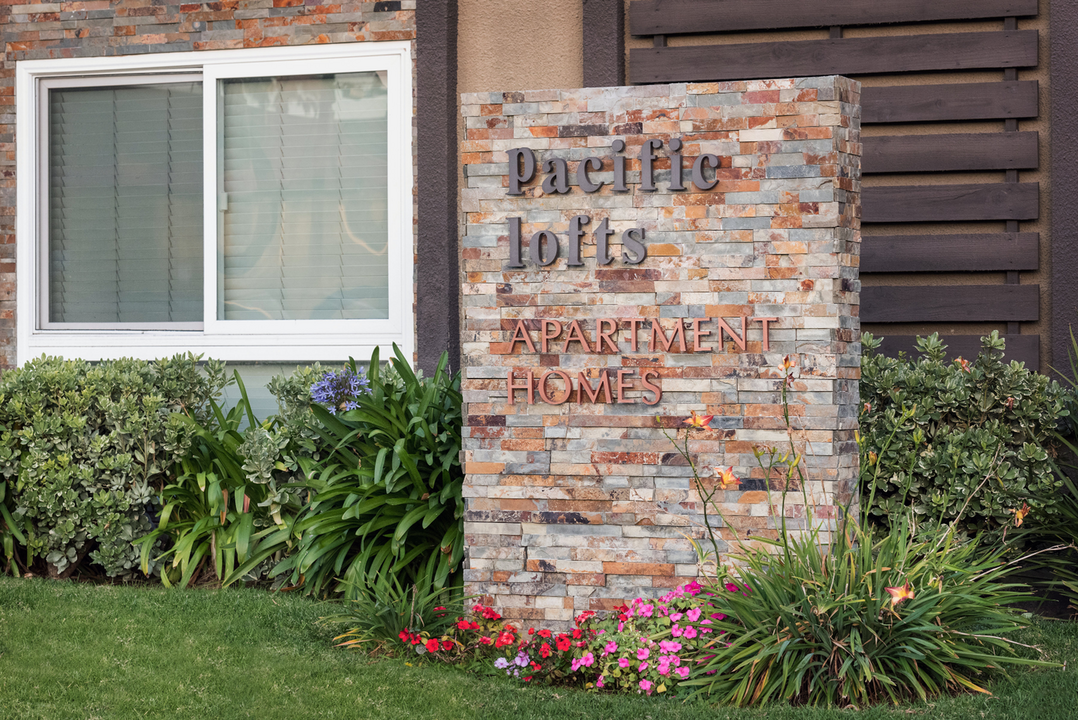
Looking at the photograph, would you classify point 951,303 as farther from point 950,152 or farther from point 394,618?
point 394,618

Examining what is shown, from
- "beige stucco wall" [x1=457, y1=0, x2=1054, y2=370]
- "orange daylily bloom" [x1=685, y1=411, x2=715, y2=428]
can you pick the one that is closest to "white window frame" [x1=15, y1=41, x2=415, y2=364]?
"beige stucco wall" [x1=457, y1=0, x2=1054, y2=370]

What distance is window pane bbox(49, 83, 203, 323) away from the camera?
6.29 m

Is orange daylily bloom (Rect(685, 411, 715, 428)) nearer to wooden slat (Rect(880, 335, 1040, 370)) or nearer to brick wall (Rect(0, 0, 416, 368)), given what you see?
wooden slat (Rect(880, 335, 1040, 370))

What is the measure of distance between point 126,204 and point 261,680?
4054 millimetres

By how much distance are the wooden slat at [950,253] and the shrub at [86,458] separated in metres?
4.12

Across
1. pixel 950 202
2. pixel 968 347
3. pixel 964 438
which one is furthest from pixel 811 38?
pixel 964 438

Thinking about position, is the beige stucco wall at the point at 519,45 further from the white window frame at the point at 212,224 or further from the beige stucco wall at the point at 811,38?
the white window frame at the point at 212,224

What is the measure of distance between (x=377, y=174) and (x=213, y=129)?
3.82 feet

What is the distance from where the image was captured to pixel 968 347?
525cm

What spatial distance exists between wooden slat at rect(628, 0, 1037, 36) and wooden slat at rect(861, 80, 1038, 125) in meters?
0.41

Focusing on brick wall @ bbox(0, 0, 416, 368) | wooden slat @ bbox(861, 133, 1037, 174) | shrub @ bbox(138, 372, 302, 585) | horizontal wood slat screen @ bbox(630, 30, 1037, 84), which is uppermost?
brick wall @ bbox(0, 0, 416, 368)

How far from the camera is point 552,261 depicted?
4059mm

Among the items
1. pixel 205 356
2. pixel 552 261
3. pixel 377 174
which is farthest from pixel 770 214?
pixel 205 356

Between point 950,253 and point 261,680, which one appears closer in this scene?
point 261,680
